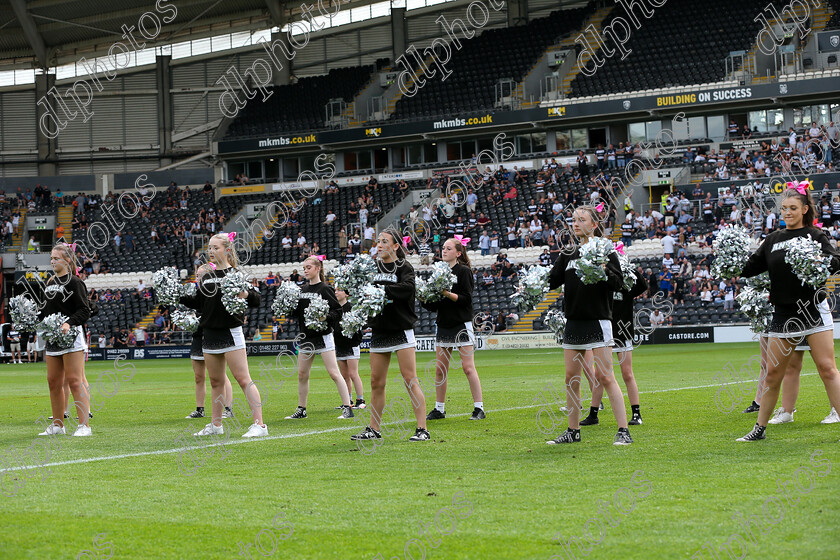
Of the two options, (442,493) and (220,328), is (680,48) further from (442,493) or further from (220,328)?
(442,493)

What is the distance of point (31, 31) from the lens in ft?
171

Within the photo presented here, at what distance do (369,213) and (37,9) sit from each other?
22299mm

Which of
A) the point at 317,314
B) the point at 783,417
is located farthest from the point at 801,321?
the point at 317,314

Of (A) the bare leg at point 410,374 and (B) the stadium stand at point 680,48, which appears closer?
(A) the bare leg at point 410,374

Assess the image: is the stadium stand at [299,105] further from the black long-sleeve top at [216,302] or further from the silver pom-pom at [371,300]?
the silver pom-pom at [371,300]

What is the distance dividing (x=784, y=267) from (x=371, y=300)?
12.6ft

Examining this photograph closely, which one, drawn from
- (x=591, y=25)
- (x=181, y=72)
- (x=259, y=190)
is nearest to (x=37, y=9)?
(x=181, y=72)

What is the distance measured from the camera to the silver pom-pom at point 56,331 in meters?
11.0

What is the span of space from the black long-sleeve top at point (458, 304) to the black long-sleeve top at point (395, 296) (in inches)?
78.4

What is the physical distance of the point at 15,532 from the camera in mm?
5879

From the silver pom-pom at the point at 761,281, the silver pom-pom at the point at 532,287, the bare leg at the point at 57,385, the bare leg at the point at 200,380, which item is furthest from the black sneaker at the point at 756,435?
the bare leg at the point at 57,385

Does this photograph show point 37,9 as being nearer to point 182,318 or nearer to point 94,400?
point 94,400

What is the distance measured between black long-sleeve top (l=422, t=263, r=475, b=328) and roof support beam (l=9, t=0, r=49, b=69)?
4575 cm

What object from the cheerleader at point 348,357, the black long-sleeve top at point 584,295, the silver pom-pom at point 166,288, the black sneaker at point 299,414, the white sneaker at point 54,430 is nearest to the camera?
the black long-sleeve top at point 584,295
